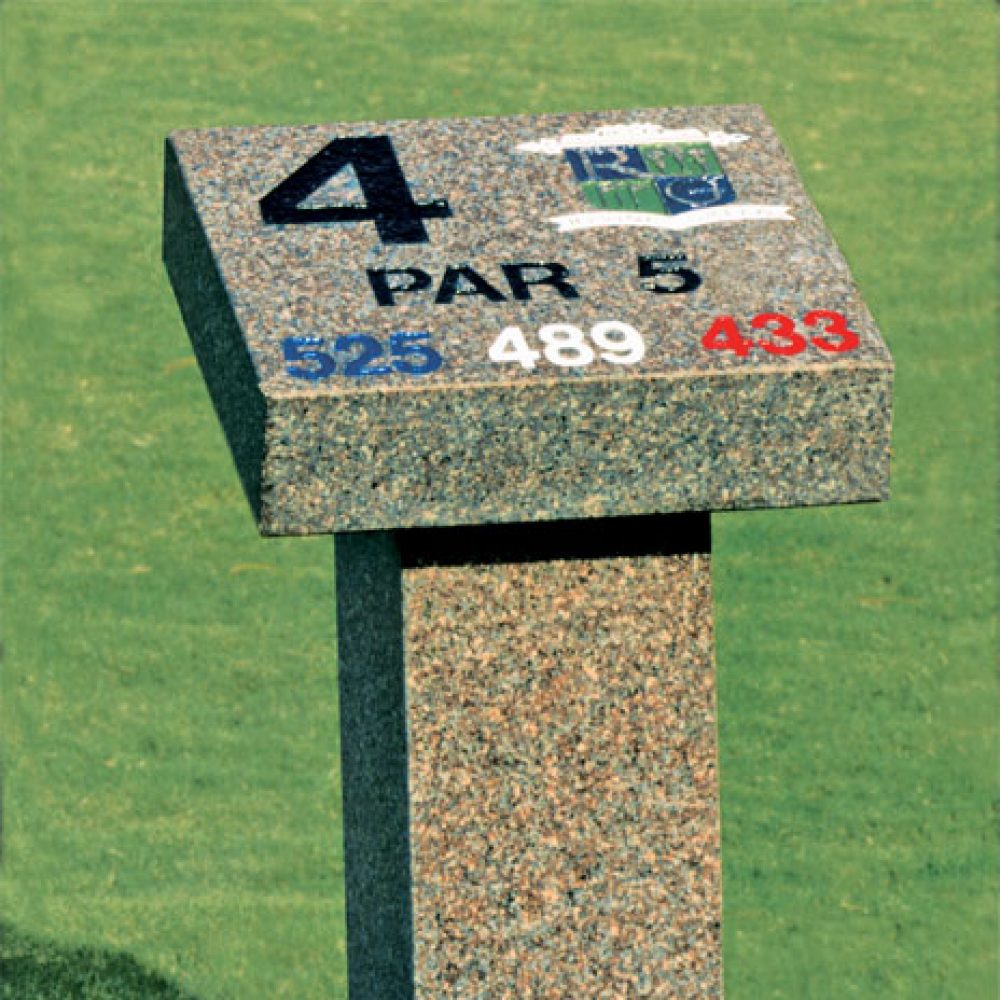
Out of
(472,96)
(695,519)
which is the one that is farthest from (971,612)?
(695,519)

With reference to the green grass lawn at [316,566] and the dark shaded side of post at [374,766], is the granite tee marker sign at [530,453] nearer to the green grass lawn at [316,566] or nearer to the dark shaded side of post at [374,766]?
the dark shaded side of post at [374,766]

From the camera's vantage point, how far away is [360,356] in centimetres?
777

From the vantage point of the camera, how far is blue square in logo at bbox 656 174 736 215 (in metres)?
8.51

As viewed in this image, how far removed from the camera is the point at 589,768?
8.27 metres

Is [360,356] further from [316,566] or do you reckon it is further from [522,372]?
[316,566]

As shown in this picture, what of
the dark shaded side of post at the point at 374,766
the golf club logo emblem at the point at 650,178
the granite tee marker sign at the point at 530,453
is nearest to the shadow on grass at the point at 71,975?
the dark shaded side of post at the point at 374,766

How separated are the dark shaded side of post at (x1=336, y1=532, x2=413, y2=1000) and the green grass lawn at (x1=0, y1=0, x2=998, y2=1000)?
2.11m

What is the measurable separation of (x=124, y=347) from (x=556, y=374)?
618cm

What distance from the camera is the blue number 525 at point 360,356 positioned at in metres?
7.71

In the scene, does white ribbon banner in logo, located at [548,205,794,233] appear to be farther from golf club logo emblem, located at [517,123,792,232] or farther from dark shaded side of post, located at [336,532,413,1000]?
dark shaded side of post, located at [336,532,413,1000]

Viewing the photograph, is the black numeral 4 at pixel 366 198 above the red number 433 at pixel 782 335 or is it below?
below

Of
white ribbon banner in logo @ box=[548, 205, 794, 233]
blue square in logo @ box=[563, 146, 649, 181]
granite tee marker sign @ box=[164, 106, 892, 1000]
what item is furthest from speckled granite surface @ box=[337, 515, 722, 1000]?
blue square in logo @ box=[563, 146, 649, 181]

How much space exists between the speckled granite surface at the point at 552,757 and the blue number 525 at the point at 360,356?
53cm

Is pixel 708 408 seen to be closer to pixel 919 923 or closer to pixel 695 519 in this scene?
pixel 695 519
